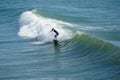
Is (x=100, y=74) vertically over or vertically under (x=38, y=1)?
under

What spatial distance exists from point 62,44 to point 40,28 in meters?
5.31

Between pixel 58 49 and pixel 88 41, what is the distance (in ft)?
6.91

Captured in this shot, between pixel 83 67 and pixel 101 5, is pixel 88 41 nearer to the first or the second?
pixel 83 67

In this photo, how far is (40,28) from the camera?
29719 mm

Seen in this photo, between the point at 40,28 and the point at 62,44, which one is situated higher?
the point at 40,28

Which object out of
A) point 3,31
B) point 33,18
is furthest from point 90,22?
point 3,31

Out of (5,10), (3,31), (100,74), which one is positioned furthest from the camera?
(5,10)

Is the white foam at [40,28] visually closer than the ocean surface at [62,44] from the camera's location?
No

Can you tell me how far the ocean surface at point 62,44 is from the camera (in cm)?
1873

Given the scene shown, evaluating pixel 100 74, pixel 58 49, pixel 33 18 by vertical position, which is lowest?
pixel 100 74

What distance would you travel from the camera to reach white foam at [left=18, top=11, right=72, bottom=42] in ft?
87.4

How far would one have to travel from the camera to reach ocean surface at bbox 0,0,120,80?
18734 millimetres

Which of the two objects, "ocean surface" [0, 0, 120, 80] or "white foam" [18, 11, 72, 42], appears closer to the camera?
"ocean surface" [0, 0, 120, 80]

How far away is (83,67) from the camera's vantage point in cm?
1933
